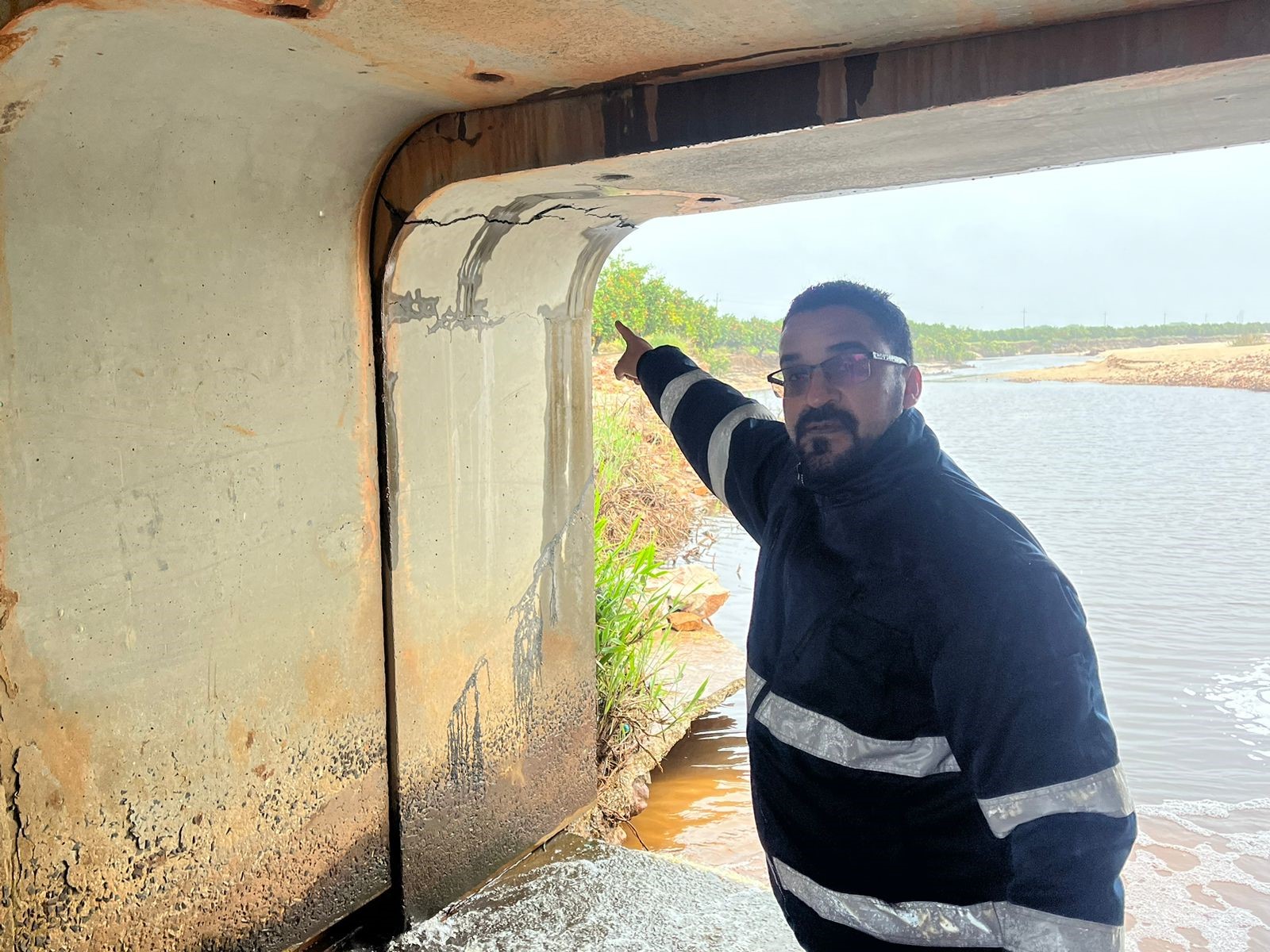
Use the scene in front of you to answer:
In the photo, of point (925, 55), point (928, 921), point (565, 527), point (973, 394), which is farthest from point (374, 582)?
point (973, 394)

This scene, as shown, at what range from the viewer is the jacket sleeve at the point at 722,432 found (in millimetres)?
2350

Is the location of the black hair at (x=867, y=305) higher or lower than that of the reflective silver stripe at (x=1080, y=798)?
higher

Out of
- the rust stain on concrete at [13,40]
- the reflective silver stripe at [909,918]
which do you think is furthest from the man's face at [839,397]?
the rust stain on concrete at [13,40]

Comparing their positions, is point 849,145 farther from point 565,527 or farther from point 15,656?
point 15,656

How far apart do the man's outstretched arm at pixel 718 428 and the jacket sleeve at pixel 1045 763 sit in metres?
0.74

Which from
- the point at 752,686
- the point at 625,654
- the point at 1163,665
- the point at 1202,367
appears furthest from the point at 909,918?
the point at 1202,367

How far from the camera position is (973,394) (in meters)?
30.0

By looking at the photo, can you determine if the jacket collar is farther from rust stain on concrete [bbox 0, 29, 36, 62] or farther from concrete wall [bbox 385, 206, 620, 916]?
rust stain on concrete [bbox 0, 29, 36, 62]

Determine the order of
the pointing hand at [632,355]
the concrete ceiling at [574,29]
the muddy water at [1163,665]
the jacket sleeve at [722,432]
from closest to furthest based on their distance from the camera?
the concrete ceiling at [574,29] → the jacket sleeve at [722,432] → the pointing hand at [632,355] → the muddy water at [1163,665]

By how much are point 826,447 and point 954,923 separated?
0.89 meters

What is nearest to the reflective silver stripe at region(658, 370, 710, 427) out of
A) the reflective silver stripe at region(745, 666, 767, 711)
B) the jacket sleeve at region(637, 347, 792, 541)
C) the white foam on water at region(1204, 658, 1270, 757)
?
the jacket sleeve at region(637, 347, 792, 541)

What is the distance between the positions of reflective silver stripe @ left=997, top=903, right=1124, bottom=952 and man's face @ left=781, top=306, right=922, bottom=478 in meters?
0.84

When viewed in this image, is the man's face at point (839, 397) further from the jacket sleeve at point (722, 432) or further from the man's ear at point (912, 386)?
the jacket sleeve at point (722, 432)

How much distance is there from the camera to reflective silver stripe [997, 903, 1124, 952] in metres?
1.46
